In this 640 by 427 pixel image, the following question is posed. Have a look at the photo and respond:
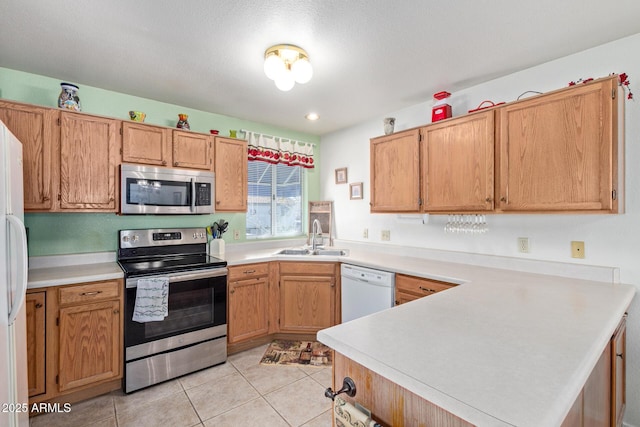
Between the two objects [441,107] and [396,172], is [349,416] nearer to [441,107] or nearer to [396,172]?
[396,172]

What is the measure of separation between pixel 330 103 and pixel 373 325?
7.64 ft

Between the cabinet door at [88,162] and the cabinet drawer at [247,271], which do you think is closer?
the cabinet door at [88,162]

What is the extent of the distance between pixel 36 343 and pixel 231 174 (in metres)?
1.93

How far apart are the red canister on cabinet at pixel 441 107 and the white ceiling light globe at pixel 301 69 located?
4.02 feet

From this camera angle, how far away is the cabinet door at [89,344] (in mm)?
1994

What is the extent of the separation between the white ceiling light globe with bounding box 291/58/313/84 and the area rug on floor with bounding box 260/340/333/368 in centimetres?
229

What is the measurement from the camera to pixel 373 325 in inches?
46.7

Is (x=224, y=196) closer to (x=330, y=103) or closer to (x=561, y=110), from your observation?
(x=330, y=103)

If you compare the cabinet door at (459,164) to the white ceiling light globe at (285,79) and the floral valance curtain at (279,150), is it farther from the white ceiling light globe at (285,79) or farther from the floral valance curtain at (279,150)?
the floral valance curtain at (279,150)

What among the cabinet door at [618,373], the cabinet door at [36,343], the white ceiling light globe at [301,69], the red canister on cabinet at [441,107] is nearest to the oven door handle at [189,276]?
the cabinet door at [36,343]

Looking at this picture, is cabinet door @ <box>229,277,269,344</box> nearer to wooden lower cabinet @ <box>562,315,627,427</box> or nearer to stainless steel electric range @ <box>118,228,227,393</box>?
stainless steel electric range @ <box>118,228,227,393</box>

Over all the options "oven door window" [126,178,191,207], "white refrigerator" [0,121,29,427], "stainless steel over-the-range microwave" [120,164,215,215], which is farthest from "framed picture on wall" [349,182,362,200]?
"white refrigerator" [0,121,29,427]

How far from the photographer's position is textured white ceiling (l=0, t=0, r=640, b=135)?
158cm

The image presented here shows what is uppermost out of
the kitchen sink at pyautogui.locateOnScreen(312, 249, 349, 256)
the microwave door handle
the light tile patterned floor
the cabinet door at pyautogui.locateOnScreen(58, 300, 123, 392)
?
the microwave door handle
